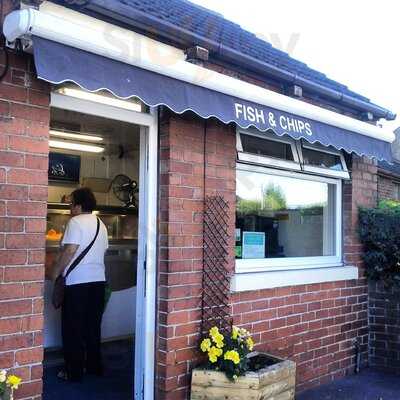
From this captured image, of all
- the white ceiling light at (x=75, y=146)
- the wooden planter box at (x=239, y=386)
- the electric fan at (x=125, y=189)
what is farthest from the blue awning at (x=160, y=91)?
the white ceiling light at (x=75, y=146)

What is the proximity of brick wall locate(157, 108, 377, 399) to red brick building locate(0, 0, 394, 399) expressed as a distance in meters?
0.01

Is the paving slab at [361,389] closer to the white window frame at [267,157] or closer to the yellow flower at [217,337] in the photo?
the yellow flower at [217,337]

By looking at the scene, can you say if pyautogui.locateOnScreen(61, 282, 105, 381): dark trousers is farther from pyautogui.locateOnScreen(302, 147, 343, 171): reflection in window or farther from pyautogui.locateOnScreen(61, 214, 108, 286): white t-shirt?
pyautogui.locateOnScreen(302, 147, 343, 171): reflection in window

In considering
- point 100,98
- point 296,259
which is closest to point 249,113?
point 100,98

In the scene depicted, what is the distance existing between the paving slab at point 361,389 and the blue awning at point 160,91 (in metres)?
2.52

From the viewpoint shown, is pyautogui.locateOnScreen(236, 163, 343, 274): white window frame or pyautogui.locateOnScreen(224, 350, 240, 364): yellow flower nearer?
pyautogui.locateOnScreen(224, 350, 240, 364): yellow flower

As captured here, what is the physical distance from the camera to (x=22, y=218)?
313 centimetres

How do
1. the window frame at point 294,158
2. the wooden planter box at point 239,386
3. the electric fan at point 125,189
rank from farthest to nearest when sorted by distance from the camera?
1. the electric fan at point 125,189
2. the window frame at point 294,158
3. the wooden planter box at point 239,386

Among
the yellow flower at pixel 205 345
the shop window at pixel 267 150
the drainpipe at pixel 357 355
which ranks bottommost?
the drainpipe at pixel 357 355

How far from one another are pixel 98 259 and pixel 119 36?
234 centimetres

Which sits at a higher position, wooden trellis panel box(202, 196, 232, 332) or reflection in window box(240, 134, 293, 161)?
reflection in window box(240, 134, 293, 161)

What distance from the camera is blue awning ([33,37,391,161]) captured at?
115 inches

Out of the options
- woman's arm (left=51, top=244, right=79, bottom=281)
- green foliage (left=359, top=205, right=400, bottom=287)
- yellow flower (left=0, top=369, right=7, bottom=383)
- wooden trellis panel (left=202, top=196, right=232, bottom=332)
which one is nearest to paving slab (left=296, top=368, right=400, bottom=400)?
green foliage (left=359, top=205, right=400, bottom=287)

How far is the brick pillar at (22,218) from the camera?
10.0ft
